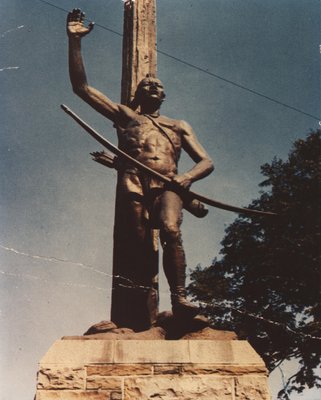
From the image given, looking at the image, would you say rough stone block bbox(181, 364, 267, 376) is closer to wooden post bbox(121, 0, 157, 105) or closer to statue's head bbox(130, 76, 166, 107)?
statue's head bbox(130, 76, 166, 107)

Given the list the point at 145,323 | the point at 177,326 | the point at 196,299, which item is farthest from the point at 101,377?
the point at 196,299

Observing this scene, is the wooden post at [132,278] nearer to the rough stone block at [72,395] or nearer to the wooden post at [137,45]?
the rough stone block at [72,395]

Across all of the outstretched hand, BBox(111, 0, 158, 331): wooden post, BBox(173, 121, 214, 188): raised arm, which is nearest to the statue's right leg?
BBox(111, 0, 158, 331): wooden post

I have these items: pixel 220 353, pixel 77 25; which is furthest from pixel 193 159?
pixel 220 353

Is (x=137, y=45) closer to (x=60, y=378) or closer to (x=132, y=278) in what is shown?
(x=132, y=278)

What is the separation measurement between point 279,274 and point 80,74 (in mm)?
12115

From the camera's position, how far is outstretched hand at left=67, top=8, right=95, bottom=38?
545 cm

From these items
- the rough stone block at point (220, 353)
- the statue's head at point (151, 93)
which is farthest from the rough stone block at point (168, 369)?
the statue's head at point (151, 93)

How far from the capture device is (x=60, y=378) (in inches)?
153

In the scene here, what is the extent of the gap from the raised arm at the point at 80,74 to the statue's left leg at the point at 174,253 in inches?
49.8

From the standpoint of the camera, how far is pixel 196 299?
653 inches

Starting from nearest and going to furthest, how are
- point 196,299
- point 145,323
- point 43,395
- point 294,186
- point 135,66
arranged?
point 43,395 → point 145,323 → point 135,66 → point 196,299 → point 294,186

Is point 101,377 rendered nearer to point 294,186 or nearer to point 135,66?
point 135,66

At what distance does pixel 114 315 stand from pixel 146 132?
1.81m
